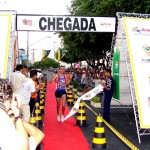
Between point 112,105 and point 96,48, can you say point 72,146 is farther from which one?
point 96,48

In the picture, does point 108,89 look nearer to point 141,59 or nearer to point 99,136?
point 141,59

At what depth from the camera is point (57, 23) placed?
36.9 feet

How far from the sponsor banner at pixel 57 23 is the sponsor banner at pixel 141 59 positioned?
2.37 metres

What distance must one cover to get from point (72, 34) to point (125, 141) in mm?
23786

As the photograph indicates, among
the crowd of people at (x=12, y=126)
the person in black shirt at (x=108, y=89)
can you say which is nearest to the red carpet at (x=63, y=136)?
the person in black shirt at (x=108, y=89)

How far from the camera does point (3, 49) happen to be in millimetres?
9219

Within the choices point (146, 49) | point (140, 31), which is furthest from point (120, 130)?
point (140, 31)

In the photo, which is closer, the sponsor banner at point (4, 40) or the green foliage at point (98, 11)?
the sponsor banner at point (4, 40)

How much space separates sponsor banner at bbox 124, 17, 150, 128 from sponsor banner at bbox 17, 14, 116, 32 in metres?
2.37

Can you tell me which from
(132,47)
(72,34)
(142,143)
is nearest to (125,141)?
(142,143)

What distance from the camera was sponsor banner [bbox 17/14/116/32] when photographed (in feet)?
36.8

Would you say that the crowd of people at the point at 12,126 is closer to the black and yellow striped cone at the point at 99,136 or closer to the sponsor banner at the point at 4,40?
the black and yellow striped cone at the point at 99,136

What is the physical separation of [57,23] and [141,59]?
3471mm

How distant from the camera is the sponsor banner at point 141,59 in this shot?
330 inches
